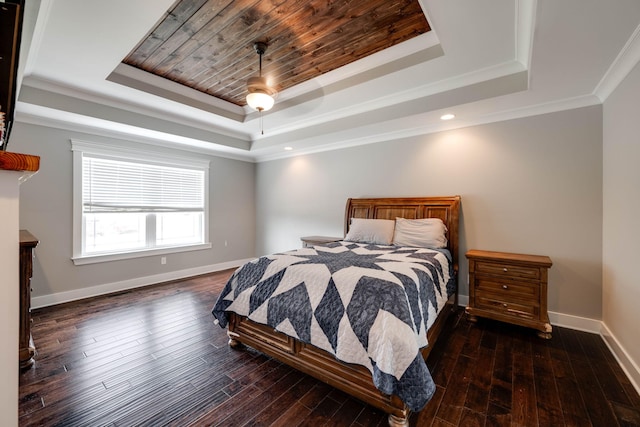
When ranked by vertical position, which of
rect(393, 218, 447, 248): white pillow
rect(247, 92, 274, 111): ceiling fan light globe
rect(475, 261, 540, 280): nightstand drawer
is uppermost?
rect(247, 92, 274, 111): ceiling fan light globe

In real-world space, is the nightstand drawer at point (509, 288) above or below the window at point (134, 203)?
below

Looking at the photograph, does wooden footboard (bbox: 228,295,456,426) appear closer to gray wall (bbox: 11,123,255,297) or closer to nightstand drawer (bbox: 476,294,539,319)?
nightstand drawer (bbox: 476,294,539,319)

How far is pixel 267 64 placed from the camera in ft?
9.25

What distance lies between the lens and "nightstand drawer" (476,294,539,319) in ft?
8.81

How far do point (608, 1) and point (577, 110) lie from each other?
1702mm

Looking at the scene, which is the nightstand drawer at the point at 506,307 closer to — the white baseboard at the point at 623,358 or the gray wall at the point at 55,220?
the white baseboard at the point at 623,358

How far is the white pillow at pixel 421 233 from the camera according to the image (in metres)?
3.27

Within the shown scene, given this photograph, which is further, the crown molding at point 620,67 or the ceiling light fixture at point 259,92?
the ceiling light fixture at point 259,92

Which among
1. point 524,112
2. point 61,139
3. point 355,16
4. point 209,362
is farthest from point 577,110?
point 61,139

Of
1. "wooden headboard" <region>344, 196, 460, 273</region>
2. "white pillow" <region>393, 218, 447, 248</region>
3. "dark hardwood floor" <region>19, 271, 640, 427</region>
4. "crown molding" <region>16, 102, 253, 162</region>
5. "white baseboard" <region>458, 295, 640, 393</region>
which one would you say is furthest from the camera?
"wooden headboard" <region>344, 196, 460, 273</region>

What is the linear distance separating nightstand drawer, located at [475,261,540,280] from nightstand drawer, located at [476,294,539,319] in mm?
268

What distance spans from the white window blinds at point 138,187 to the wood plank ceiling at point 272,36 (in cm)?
181

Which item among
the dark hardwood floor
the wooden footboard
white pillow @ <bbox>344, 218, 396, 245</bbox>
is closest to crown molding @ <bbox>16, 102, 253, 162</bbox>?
the dark hardwood floor

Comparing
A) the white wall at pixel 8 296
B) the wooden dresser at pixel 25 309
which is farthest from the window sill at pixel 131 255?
the white wall at pixel 8 296
